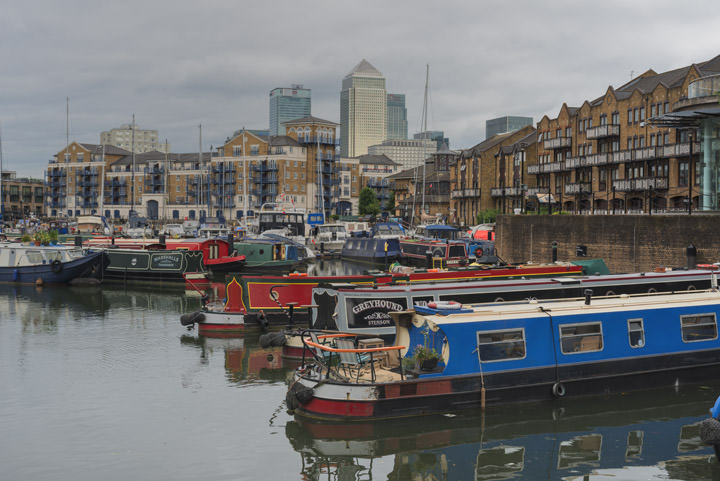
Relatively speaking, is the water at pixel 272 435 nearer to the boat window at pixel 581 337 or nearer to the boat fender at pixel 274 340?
the boat fender at pixel 274 340

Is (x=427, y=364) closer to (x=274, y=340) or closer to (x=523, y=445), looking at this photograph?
(x=523, y=445)

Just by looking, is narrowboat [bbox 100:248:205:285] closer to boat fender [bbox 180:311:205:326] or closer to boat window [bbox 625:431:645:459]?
boat fender [bbox 180:311:205:326]

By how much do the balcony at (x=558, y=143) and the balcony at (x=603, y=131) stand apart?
538 cm

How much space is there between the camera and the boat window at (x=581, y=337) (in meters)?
15.8

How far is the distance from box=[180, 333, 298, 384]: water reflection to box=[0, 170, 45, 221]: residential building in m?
141

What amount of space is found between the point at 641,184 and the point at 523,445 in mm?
48895

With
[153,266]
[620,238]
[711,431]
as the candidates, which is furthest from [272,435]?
[153,266]

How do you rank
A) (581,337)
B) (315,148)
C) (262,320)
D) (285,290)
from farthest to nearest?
(315,148) → (285,290) → (262,320) → (581,337)

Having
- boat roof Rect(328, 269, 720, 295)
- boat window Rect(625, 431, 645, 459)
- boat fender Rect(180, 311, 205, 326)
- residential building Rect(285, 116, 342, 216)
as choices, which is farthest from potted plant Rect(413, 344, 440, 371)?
residential building Rect(285, 116, 342, 216)

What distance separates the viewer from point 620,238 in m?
34.3

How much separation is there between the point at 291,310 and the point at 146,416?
7733mm

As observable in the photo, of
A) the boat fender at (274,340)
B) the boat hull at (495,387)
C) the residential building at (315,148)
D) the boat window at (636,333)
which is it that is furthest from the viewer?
the residential building at (315,148)

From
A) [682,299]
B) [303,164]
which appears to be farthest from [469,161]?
[682,299]

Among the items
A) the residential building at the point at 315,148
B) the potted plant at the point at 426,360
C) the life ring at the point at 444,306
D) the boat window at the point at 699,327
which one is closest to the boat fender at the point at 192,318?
the life ring at the point at 444,306
